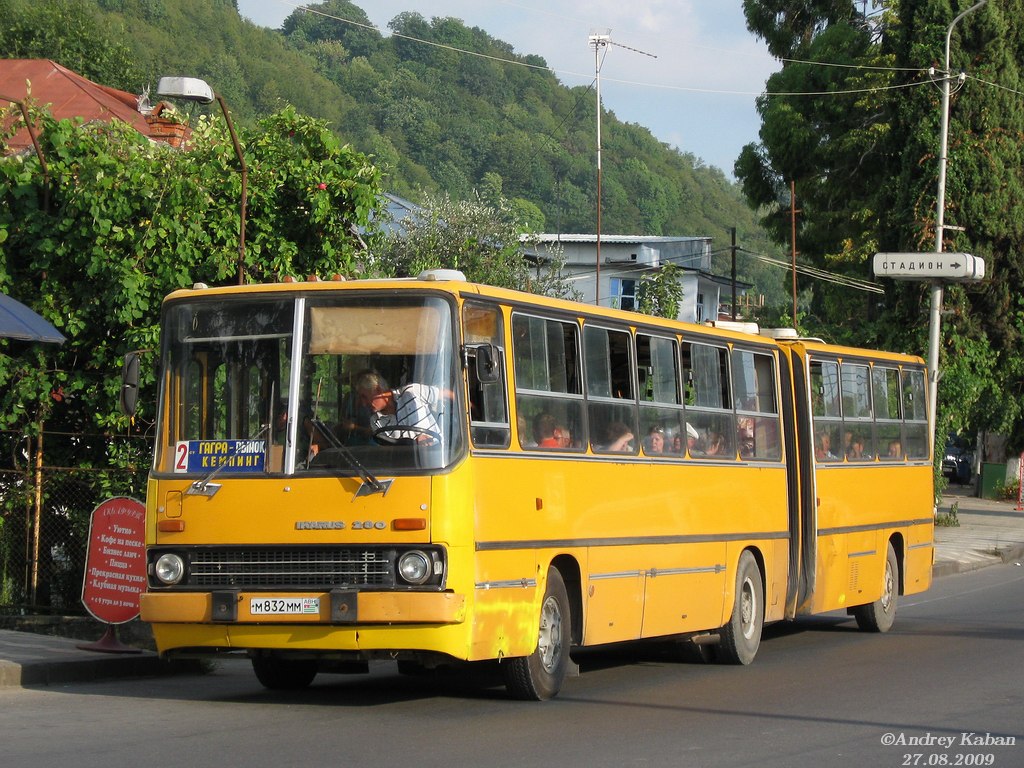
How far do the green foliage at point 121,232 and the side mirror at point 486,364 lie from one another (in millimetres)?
6369

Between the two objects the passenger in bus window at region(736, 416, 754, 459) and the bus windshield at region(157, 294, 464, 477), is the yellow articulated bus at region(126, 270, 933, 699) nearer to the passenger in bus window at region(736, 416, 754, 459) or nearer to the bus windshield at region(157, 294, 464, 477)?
the bus windshield at region(157, 294, 464, 477)

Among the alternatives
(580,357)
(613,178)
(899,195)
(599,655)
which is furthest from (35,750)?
(613,178)

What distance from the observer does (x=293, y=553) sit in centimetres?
988

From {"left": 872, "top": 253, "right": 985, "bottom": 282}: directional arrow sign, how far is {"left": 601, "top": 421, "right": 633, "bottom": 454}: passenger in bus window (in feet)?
62.7

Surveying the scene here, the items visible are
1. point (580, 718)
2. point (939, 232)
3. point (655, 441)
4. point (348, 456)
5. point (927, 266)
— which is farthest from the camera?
point (939, 232)

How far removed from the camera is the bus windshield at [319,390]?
32.4 feet

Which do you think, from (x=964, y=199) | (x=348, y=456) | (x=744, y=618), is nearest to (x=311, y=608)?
(x=348, y=456)

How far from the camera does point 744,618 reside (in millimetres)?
14422

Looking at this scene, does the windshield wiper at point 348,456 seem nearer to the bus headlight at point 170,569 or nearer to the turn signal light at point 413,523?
the turn signal light at point 413,523

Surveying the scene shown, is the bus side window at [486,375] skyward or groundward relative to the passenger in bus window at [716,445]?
skyward

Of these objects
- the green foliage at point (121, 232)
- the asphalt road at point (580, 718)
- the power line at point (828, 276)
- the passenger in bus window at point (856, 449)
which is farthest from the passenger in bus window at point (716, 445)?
the power line at point (828, 276)

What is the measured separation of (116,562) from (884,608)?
8.93 m

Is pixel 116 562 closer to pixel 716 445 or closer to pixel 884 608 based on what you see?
pixel 716 445

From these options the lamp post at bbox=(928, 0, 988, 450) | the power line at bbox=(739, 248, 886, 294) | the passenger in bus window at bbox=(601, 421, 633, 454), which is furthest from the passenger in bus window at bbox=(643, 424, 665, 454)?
the power line at bbox=(739, 248, 886, 294)
